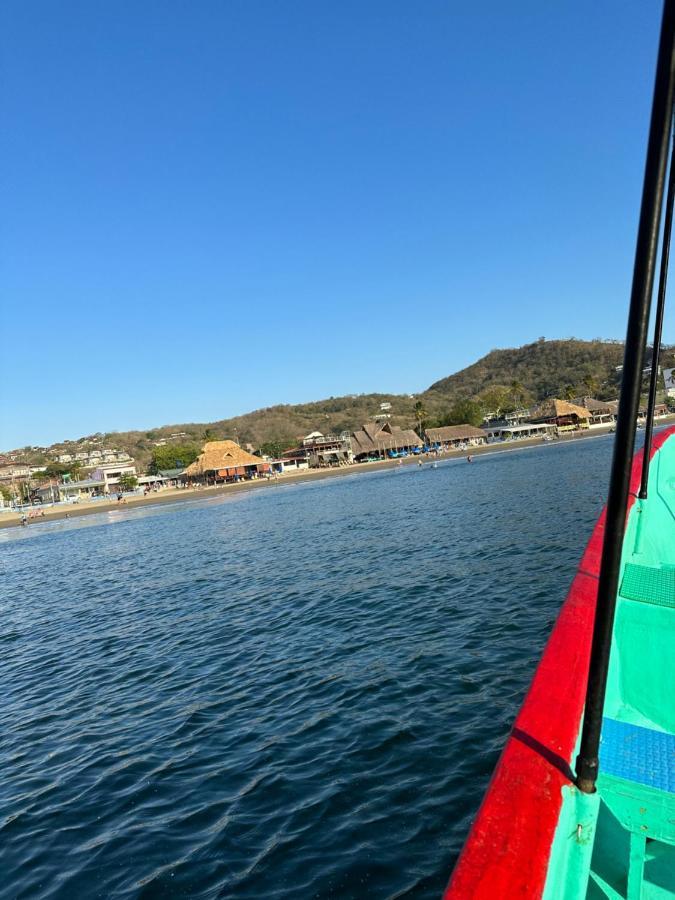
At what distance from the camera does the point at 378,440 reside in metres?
107

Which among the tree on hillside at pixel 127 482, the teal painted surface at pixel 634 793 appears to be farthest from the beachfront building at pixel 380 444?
the teal painted surface at pixel 634 793

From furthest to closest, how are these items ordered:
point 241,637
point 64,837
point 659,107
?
point 241,637, point 64,837, point 659,107

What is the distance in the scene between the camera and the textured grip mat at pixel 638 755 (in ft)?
8.59

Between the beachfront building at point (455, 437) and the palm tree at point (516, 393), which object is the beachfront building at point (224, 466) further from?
the palm tree at point (516, 393)

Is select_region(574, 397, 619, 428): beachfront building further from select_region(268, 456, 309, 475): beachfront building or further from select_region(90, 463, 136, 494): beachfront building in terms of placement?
select_region(90, 463, 136, 494): beachfront building

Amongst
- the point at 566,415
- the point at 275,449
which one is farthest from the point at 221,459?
the point at 566,415

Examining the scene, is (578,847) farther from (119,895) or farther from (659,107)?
(119,895)

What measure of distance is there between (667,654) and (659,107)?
12.7ft

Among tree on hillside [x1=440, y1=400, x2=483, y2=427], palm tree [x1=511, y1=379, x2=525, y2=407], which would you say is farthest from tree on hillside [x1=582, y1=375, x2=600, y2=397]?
tree on hillside [x1=440, y1=400, x2=483, y2=427]

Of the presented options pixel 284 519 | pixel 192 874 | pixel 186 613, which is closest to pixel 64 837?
pixel 192 874

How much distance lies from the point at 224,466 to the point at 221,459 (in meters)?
1.83

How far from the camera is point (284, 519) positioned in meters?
36.3

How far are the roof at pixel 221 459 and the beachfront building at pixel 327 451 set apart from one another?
12131 mm

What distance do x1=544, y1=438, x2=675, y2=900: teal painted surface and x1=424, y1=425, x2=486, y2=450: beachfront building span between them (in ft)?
342
